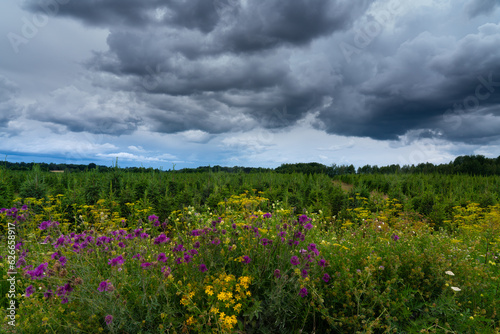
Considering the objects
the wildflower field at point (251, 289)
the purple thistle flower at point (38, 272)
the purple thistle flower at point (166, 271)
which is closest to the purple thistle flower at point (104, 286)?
the wildflower field at point (251, 289)

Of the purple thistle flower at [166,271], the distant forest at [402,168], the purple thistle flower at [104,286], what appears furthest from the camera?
the distant forest at [402,168]

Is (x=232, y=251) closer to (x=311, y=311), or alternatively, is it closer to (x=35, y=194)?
(x=311, y=311)

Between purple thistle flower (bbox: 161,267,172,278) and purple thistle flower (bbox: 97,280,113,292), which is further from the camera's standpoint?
purple thistle flower (bbox: 161,267,172,278)

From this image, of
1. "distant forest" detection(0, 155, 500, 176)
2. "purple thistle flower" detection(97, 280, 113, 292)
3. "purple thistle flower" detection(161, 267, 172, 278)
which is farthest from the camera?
"distant forest" detection(0, 155, 500, 176)

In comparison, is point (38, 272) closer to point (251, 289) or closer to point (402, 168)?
point (251, 289)

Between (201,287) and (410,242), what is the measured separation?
3574 millimetres

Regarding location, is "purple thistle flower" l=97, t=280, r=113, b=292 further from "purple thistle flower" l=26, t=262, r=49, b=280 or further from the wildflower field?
"purple thistle flower" l=26, t=262, r=49, b=280

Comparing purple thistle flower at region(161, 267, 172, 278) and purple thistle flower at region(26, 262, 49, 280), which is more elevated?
purple thistle flower at region(161, 267, 172, 278)

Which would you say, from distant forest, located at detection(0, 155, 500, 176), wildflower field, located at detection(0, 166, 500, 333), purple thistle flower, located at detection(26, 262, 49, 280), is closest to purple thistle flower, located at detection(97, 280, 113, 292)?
wildflower field, located at detection(0, 166, 500, 333)

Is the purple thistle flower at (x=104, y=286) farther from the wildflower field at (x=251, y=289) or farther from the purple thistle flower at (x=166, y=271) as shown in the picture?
the purple thistle flower at (x=166, y=271)

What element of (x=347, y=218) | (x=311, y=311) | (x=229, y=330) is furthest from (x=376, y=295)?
(x=347, y=218)

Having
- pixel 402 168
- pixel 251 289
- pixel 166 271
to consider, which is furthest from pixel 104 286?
pixel 402 168

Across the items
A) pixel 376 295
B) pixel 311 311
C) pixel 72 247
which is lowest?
pixel 311 311

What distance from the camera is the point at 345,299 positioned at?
3367 mm
